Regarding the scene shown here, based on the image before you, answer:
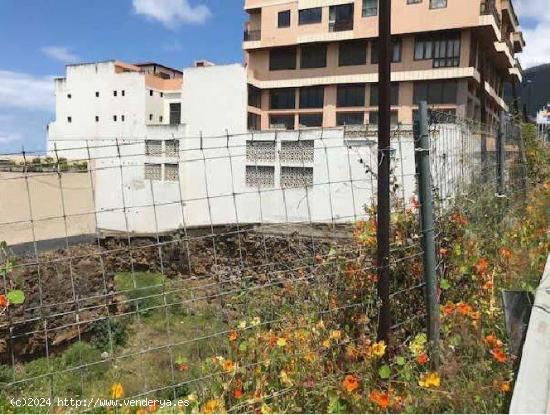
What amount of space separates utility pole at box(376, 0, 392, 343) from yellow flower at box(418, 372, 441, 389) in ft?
1.40

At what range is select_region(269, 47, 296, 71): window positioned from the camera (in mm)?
36469

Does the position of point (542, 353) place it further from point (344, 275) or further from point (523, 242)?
point (523, 242)

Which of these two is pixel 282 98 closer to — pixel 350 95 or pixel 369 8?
pixel 350 95

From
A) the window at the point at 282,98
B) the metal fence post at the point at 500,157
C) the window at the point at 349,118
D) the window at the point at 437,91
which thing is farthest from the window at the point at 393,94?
the metal fence post at the point at 500,157

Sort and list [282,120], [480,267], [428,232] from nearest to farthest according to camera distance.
→ [428,232]
[480,267]
[282,120]

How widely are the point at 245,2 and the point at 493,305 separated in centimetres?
3879

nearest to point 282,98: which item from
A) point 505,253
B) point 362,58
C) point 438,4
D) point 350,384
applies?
point 362,58

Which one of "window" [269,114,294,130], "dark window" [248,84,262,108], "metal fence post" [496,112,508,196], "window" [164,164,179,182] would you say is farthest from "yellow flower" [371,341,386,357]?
"window" [269,114,294,130]

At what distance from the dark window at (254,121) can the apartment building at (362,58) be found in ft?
0.27

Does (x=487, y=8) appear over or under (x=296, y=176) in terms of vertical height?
over

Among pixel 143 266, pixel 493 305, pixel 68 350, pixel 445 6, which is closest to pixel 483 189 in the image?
pixel 493 305

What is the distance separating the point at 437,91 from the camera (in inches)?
1219

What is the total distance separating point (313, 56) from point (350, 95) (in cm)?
413

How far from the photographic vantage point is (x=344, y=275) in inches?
140
